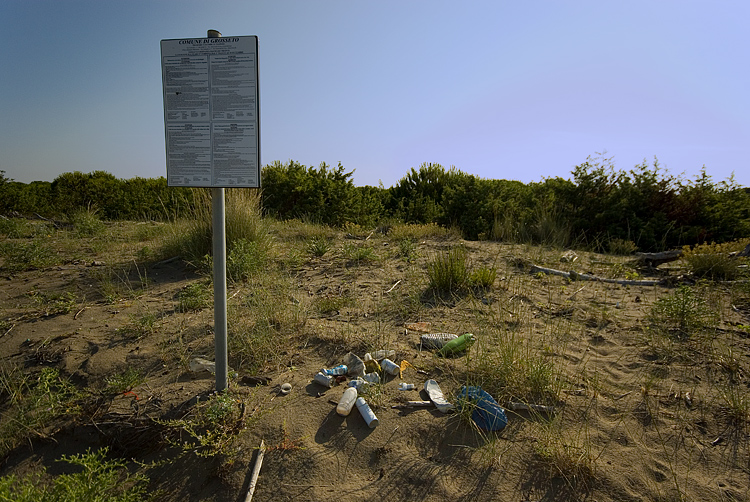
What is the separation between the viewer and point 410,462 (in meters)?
2.16

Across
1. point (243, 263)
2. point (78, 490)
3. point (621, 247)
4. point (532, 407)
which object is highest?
point (621, 247)

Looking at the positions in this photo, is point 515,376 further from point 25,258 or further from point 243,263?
point 25,258

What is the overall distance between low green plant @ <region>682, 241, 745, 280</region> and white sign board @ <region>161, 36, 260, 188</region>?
5459 mm

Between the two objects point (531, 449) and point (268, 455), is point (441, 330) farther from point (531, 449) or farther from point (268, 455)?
point (268, 455)

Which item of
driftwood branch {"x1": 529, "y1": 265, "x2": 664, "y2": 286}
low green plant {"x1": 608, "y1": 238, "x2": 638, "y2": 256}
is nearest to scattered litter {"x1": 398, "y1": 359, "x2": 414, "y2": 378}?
driftwood branch {"x1": 529, "y1": 265, "x2": 664, "y2": 286}

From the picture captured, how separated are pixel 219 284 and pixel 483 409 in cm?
168

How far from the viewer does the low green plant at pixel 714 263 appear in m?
4.97

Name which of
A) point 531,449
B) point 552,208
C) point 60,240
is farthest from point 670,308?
point 60,240

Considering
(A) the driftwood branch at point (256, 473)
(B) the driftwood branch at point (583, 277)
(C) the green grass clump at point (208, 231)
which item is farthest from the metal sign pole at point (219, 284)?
(B) the driftwood branch at point (583, 277)

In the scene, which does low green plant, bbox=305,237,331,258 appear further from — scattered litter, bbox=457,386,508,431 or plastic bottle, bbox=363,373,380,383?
scattered litter, bbox=457,386,508,431

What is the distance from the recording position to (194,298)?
4094 mm

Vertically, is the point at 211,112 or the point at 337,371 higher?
the point at 211,112

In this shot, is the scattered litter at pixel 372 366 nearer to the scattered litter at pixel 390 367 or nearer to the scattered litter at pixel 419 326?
the scattered litter at pixel 390 367

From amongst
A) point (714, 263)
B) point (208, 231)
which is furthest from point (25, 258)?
point (714, 263)
